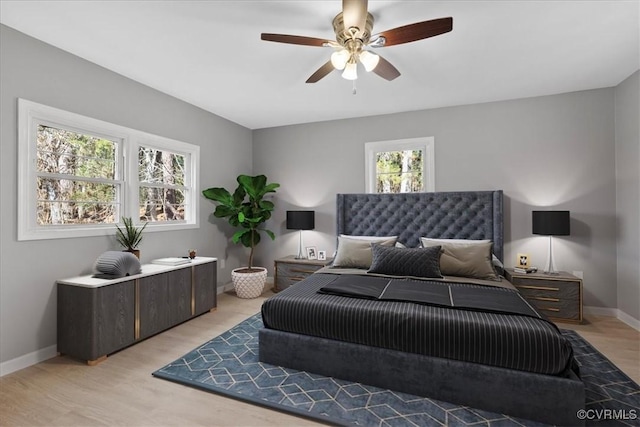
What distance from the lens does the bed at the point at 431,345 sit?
184 centimetres

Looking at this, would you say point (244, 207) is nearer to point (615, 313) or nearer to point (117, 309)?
point (117, 309)

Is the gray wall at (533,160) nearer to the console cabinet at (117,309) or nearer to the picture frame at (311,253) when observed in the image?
the picture frame at (311,253)

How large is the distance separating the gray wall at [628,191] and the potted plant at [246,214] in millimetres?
4374

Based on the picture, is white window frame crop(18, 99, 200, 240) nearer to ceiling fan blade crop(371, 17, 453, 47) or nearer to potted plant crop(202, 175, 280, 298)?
potted plant crop(202, 175, 280, 298)

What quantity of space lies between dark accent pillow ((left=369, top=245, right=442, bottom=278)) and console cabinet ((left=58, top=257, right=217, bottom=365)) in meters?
2.22

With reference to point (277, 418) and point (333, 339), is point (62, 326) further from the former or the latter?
point (333, 339)

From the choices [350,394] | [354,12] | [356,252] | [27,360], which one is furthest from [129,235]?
[354,12]

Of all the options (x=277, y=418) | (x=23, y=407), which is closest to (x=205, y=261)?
(x=23, y=407)

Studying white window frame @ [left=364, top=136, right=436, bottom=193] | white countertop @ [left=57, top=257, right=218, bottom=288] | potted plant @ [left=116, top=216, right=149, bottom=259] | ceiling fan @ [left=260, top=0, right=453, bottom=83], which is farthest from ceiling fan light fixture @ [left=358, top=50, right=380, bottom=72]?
potted plant @ [left=116, top=216, right=149, bottom=259]

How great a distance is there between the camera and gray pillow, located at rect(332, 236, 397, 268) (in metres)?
3.75

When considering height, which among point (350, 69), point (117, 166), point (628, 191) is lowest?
point (628, 191)

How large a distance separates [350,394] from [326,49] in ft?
9.27

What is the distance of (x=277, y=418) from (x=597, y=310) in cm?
401

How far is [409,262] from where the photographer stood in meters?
3.30
